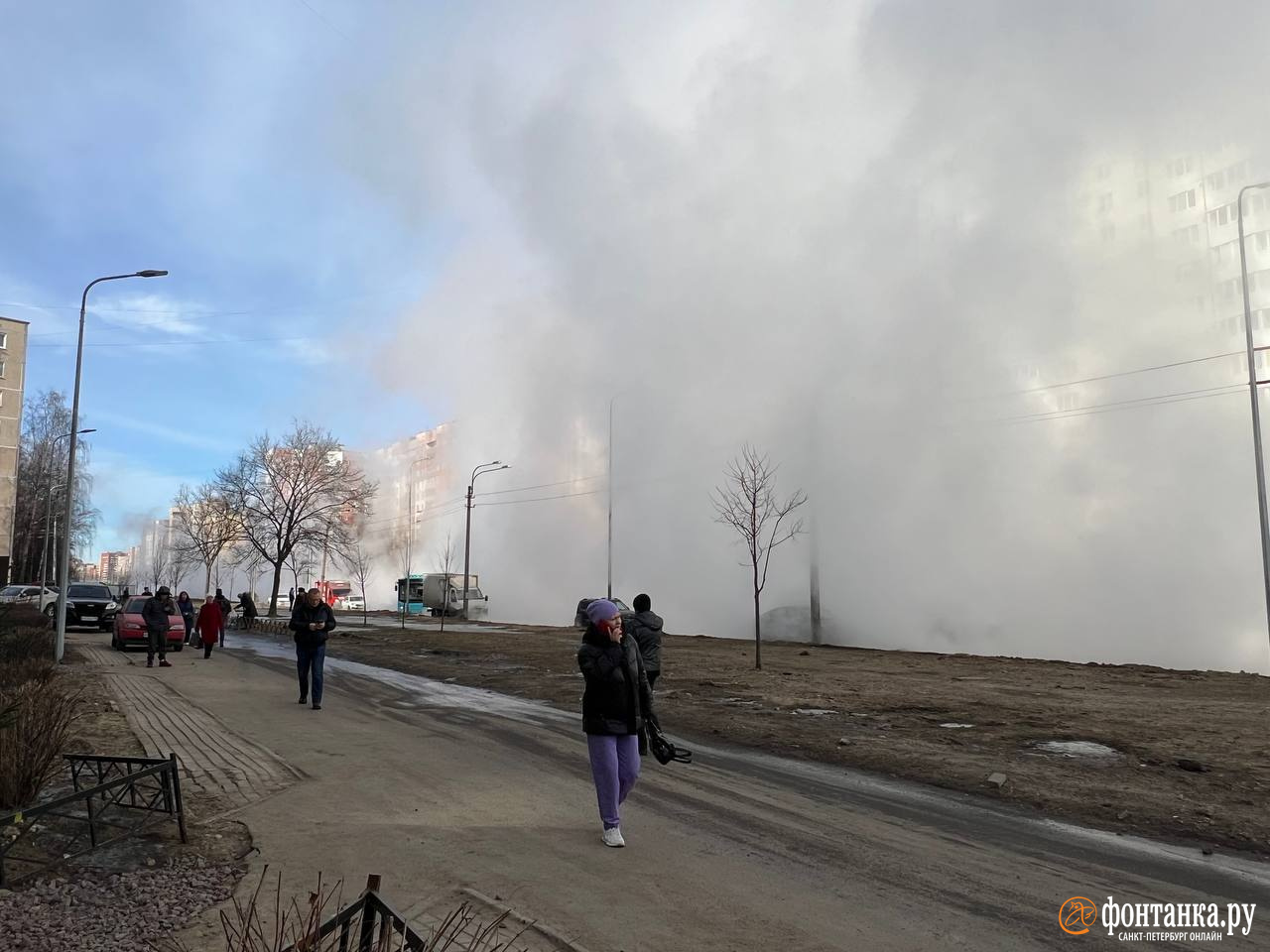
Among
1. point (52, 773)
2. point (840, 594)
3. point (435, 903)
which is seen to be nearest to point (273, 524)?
point (840, 594)

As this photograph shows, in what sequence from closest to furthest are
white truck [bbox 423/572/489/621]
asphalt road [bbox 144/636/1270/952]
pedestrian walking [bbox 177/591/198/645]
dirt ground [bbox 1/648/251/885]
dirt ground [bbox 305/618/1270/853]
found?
1. asphalt road [bbox 144/636/1270/952]
2. dirt ground [bbox 1/648/251/885]
3. dirt ground [bbox 305/618/1270/853]
4. pedestrian walking [bbox 177/591/198/645]
5. white truck [bbox 423/572/489/621]

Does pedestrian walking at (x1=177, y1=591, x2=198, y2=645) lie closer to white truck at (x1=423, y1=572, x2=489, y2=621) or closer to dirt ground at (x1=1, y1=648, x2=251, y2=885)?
dirt ground at (x1=1, y1=648, x2=251, y2=885)

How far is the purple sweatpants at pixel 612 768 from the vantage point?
5180 millimetres

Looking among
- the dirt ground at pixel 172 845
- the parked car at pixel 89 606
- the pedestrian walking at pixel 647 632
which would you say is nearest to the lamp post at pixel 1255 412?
the pedestrian walking at pixel 647 632

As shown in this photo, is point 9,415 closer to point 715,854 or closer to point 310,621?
point 310,621

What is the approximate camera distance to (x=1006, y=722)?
1066 cm

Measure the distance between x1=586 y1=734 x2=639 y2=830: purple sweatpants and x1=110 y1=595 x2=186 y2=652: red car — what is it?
19.5 meters

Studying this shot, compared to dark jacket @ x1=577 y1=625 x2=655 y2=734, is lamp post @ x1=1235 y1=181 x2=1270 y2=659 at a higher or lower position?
higher

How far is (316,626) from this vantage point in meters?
10.7

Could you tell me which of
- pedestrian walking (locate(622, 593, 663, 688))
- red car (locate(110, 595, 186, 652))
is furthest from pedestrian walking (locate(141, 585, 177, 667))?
pedestrian walking (locate(622, 593, 663, 688))

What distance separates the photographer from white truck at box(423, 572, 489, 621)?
54875 mm

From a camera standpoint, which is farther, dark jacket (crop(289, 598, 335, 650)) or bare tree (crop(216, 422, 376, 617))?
bare tree (crop(216, 422, 376, 617))

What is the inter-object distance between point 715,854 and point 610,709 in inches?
42.7

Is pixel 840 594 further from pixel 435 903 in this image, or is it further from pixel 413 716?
pixel 435 903
